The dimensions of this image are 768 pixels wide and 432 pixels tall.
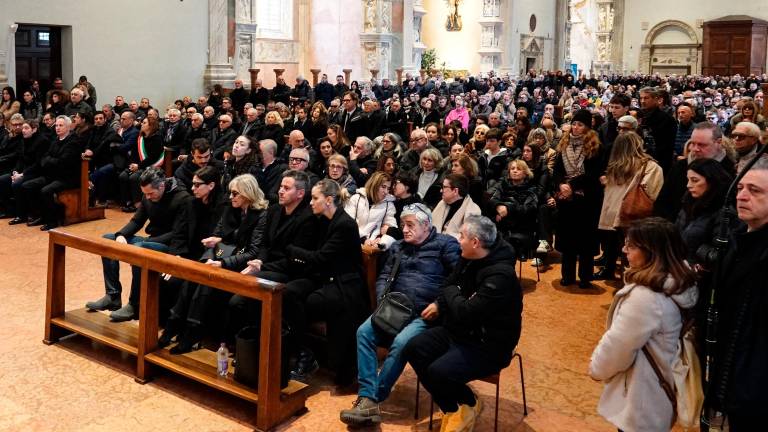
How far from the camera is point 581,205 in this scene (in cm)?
713

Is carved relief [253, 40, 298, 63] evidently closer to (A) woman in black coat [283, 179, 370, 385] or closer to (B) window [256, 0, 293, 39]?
(B) window [256, 0, 293, 39]

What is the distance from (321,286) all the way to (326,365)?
61 cm

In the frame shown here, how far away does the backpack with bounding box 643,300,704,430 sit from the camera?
3408 millimetres

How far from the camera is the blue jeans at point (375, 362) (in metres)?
4.51

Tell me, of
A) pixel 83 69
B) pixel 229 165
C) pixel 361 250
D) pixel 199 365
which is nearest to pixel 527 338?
pixel 361 250

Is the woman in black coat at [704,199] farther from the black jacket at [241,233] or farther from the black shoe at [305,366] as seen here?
the black jacket at [241,233]

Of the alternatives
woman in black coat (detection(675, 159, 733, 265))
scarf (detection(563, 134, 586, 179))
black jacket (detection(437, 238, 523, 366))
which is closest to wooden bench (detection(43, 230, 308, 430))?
black jacket (detection(437, 238, 523, 366))

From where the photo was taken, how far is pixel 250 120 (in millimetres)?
11000

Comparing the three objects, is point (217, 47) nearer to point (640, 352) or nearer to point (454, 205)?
point (454, 205)

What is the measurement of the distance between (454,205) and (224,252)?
1.93 metres

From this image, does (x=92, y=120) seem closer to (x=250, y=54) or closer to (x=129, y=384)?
(x=129, y=384)

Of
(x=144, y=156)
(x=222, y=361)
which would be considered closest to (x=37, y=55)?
(x=144, y=156)

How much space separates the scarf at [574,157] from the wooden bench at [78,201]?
6067 mm

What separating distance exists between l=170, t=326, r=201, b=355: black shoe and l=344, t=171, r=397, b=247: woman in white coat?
170cm
